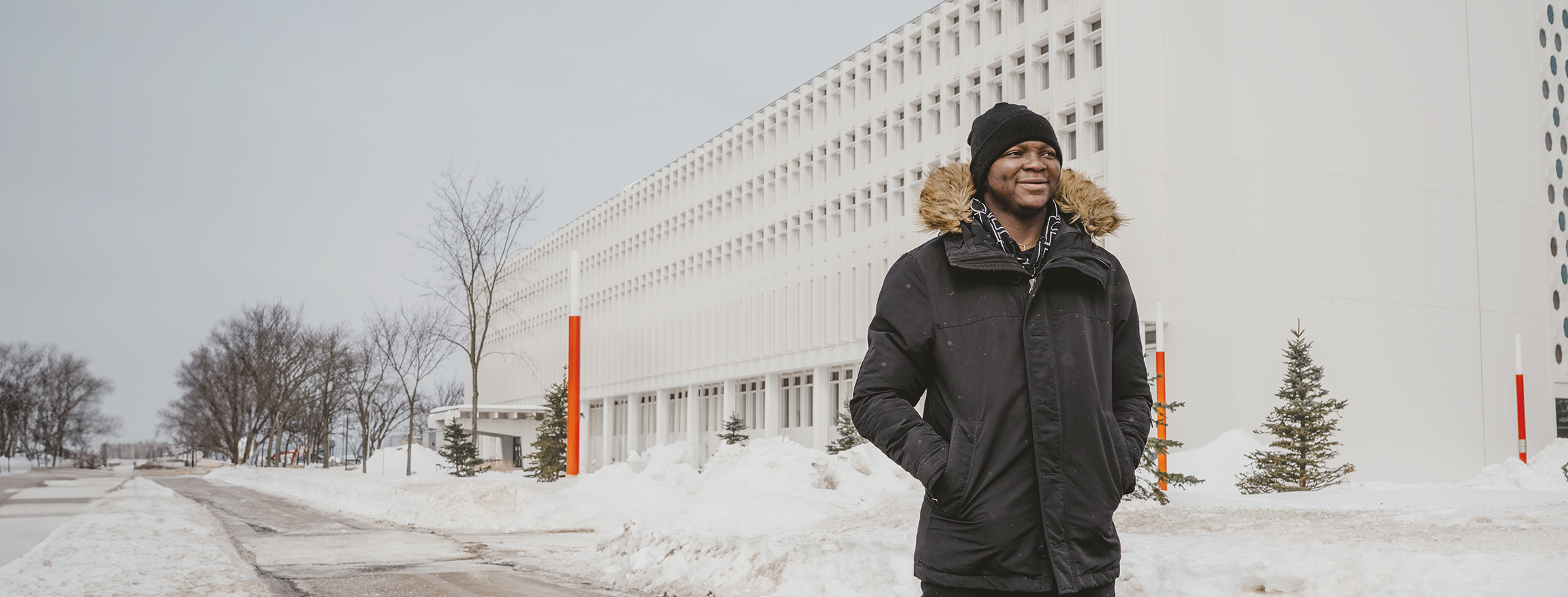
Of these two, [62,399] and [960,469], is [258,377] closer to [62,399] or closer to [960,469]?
[62,399]

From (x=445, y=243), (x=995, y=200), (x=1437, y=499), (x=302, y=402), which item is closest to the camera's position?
(x=995, y=200)

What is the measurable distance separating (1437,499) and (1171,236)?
72.2 feet

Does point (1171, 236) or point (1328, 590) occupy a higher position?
point (1171, 236)

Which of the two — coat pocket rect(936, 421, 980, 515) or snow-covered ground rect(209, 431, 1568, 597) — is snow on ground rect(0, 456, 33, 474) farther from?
coat pocket rect(936, 421, 980, 515)

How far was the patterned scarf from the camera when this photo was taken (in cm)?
285

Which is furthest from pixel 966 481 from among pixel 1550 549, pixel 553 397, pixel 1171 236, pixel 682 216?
pixel 682 216

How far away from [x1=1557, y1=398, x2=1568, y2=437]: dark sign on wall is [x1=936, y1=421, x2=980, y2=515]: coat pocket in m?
48.5

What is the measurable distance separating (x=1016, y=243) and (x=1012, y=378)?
1.40 ft

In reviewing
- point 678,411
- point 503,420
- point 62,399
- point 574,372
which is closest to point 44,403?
point 62,399


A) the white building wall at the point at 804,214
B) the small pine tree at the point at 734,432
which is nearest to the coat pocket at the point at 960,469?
the white building wall at the point at 804,214

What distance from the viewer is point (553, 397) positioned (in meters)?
45.5

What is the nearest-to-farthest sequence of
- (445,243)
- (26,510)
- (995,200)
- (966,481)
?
(966,481) < (995,200) < (26,510) < (445,243)

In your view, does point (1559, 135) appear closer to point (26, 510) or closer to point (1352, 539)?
point (1352, 539)

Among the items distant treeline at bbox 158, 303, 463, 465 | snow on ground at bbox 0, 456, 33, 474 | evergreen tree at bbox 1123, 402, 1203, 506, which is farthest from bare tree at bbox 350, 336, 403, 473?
evergreen tree at bbox 1123, 402, 1203, 506
